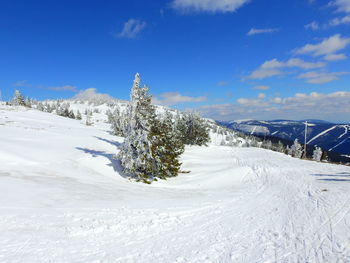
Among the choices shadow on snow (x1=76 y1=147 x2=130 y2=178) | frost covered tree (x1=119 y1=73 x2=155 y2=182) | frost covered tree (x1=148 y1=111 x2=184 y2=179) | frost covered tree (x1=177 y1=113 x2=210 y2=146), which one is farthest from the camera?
frost covered tree (x1=177 y1=113 x2=210 y2=146)

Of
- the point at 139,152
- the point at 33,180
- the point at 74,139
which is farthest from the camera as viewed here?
the point at 74,139

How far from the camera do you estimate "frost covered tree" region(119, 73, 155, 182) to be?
24156 mm

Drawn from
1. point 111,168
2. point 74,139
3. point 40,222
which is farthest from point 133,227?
point 74,139

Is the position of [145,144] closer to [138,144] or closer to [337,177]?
[138,144]

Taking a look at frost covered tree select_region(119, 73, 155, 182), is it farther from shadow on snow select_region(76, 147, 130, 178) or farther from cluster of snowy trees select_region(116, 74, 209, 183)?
shadow on snow select_region(76, 147, 130, 178)

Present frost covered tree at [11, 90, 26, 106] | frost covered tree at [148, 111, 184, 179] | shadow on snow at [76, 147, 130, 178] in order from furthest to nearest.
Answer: frost covered tree at [11, 90, 26, 106]
frost covered tree at [148, 111, 184, 179]
shadow on snow at [76, 147, 130, 178]

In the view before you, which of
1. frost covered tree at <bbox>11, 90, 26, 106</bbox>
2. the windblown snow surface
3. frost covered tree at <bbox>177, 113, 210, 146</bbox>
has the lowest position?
the windblown snow surface

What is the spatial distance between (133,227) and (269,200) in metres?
8.78

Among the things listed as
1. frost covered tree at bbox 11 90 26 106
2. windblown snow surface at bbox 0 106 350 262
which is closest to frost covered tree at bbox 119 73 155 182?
windblown snow surface at bbox 0 106 350 262

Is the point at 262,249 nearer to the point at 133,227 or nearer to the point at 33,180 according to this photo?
the point at 133,227

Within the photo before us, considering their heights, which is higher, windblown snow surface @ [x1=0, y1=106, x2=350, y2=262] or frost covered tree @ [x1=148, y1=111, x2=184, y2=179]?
frost covered tree @ [x1=148, y1=111, x2=184, y2=179]

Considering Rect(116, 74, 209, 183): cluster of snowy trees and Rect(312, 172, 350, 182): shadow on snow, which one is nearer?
Rect(312, 172, 350, 182): shadow on snow

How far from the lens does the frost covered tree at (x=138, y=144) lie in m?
24.2

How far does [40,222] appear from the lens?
35.8ft
